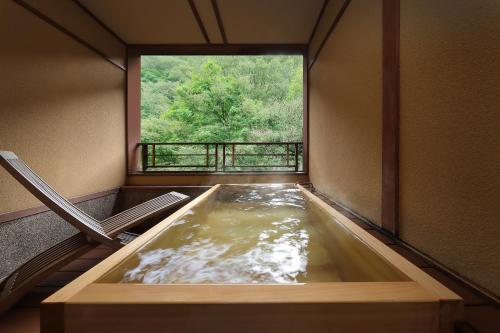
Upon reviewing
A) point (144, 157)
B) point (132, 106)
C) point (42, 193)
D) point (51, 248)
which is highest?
point (132, 106)

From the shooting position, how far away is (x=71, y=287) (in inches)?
33.6

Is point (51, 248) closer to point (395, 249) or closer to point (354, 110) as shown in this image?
point (395, 249)

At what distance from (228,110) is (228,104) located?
273 millimetres

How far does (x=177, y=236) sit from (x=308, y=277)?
0.81 metres

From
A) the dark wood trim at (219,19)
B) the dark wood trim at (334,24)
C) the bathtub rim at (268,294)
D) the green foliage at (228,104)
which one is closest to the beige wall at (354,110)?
the dark wood trim at (334,24)

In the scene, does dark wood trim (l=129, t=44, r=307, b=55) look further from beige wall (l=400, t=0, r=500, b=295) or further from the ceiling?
beige wall (l=400, t=0, r=500, b=295)

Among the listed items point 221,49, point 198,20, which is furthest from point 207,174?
point 198,20

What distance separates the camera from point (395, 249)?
166 centimetres

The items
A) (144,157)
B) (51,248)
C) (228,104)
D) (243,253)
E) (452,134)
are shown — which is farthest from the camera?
(228,104)

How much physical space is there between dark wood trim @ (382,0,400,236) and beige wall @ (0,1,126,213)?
3128 millimetres

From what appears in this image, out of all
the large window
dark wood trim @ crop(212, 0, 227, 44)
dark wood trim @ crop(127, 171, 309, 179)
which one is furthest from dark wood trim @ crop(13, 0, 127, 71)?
the large window

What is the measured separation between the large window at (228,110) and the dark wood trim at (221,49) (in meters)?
7.29

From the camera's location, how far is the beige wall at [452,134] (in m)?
1.04

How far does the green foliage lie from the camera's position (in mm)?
13039
